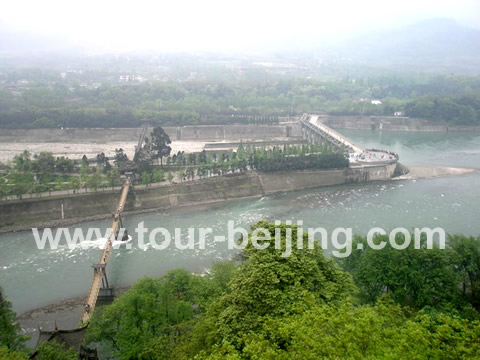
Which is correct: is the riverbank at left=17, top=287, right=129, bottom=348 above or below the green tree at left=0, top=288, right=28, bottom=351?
below

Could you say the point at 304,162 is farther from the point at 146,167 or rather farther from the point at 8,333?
the point at 8,333

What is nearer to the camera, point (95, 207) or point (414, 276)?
point (414, 276)

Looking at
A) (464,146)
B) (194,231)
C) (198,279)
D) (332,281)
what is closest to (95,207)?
(194,231)

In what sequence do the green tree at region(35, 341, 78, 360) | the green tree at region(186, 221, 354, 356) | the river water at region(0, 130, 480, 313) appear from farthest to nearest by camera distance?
the river water at region(0, 130, 480, 313), the green tree at region(35, 341, 78, 360), the green tree at region(186, 221, 354, 356)

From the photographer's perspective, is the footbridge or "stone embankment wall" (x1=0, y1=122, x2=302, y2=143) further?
"stone embankment wall" (x1=0, y1=122, x2=302, y2=143)

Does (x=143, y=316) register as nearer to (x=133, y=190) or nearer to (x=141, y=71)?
(x=133, y=190)

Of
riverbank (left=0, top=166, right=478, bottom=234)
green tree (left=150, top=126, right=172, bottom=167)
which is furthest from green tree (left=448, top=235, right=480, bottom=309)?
green tree (left=150, top=126, right=172, bottom=167)

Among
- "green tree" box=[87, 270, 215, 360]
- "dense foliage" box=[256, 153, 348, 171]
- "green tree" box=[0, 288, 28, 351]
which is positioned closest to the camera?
"green tree" box=[87, 270, 215, 360]

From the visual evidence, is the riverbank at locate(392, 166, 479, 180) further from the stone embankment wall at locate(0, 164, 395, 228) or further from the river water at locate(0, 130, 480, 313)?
the stone embankment wall at locate(0, 164, 395, 228)
